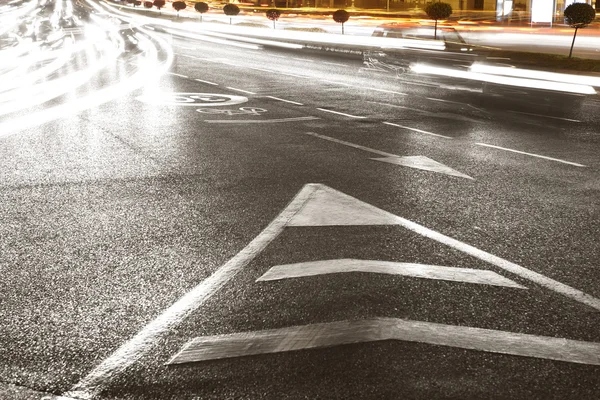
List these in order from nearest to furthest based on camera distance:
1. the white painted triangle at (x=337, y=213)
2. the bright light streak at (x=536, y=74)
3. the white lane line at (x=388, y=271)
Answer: the white lane line at (x=388, y=271), the white painted triangle at (x=337, y=213), the bright light streak at (x=536, y=74)

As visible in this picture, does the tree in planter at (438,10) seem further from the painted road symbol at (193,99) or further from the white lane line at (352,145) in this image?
A: the white lane line at (352,145)

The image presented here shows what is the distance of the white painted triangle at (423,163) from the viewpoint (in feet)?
28.3

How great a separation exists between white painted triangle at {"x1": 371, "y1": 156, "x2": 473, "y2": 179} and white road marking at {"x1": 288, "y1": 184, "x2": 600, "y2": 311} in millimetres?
1628

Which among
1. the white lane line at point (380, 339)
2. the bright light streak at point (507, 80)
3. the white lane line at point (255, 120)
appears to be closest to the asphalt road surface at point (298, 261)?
the white lane line at point (380, 339)

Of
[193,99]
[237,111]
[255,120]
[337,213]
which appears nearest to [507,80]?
[193,99]

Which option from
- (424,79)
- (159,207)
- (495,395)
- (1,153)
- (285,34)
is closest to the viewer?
(495,395)

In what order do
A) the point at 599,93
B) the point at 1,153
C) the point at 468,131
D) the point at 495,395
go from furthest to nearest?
1. the point at 599,93
2. the point at 468,131
3. the point at 1,153
4. the point at 495,395

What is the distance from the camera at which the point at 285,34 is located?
1516 inches

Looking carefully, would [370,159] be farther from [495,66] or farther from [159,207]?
[495,66]

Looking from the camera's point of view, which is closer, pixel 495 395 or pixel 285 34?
pixel 495 395

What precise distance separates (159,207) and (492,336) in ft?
12.5

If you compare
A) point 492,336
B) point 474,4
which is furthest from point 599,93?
point 474,4

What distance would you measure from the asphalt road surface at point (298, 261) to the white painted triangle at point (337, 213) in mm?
41

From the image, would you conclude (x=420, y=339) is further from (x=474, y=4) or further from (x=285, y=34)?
(x=474, y=4)
